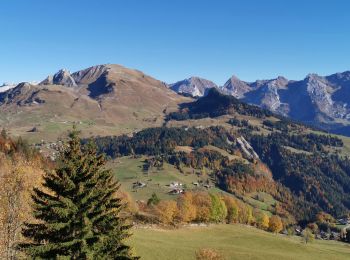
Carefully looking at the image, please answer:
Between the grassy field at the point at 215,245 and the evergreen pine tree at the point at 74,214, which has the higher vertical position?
the evergreen pine tree at the point at 74,214

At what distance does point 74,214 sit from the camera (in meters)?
39.5

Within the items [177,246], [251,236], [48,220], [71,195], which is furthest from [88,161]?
[251,236]

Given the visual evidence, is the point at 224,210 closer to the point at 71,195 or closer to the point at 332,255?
the point at 332,255

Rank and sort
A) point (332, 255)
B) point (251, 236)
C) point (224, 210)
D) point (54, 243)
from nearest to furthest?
point (54, 243) → point (332, 255) → point (251, 236) → point (224, 210)

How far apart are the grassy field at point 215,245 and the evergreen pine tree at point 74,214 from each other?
44171 mm

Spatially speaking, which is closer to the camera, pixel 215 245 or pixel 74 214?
pixel 74 214

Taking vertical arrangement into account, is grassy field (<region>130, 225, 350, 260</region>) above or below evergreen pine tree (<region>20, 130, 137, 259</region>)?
below

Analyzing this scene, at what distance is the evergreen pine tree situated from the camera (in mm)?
38781

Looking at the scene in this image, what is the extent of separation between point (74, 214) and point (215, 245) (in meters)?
78.0

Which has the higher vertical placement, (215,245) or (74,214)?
(74,214)

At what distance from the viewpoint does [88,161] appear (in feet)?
138

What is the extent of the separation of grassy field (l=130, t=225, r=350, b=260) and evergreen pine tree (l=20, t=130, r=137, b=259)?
4417 cm

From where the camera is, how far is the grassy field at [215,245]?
92000 millimetres

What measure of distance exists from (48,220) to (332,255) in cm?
10559
